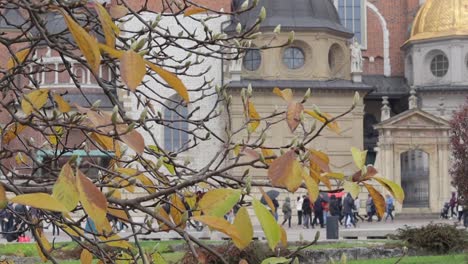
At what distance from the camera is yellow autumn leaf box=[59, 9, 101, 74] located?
103 inches

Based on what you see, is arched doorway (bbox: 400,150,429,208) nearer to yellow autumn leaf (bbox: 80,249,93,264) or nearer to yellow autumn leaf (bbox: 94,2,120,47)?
yellow autumn leaf (bbox: 80,249,93,264)

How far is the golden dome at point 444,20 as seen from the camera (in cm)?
4322

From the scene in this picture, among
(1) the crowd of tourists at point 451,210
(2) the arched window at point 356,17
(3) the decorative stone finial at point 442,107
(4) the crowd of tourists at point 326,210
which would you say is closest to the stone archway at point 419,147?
(1) the crowd of tourists at point 451,210

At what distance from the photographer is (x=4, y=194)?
2.80m

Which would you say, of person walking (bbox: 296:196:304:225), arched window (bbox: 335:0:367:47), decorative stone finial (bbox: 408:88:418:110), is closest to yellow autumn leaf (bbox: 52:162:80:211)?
person walking (bbox: 296:196:304:225)

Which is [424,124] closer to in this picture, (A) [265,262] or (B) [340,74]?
(B) [340,74]

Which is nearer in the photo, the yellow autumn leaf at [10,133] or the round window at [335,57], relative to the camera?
the yellow autumn leaf at [10,133]

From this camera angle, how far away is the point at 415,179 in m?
38.2

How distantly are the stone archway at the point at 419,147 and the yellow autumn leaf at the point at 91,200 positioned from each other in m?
35.2

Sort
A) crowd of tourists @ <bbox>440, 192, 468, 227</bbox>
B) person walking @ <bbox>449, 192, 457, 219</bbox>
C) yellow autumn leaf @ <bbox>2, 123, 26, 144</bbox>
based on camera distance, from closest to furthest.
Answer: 1. yellow autumn leaf @ <bbox>2, 123, 26, 144</bbox>
2. crowd of tourists @ <bbox>440, 192, 468, 227</bbox>
3. person walking @ <bbox>449, 192, 457, 219</bbox>

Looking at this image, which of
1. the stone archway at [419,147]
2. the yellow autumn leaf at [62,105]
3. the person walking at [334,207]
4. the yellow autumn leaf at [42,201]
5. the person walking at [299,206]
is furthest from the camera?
the stone archway at [419,147]

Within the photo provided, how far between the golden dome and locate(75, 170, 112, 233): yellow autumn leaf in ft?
137

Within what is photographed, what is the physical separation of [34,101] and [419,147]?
3527 centimetres

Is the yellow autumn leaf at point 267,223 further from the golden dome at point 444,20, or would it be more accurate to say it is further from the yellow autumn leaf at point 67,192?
the golden dome at point 444,20
